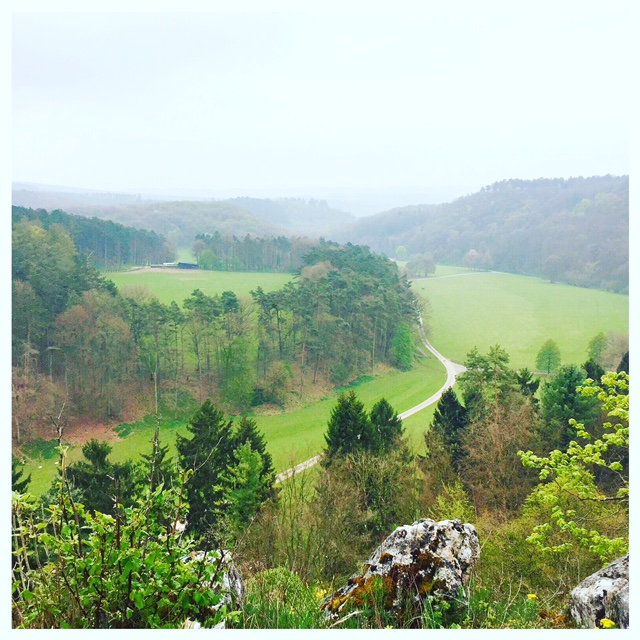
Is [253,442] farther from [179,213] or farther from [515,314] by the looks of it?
[179,213]

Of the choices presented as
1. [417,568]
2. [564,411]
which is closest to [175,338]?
[564,411]

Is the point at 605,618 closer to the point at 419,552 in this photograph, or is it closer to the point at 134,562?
the point at 419,552

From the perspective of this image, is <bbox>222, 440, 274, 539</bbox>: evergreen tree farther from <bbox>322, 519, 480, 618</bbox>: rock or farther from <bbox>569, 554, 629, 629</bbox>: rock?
<bbox>569, 554, 629, 629</bbox>: rock

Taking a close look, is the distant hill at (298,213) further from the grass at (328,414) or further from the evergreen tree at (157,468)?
the evergreen tree at (157,468)

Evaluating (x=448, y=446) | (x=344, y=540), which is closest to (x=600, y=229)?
(x=448, y=446)

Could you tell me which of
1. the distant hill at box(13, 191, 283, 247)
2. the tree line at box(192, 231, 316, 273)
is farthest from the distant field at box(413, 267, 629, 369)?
the distant hill at box(13, 191, 283, 247)
